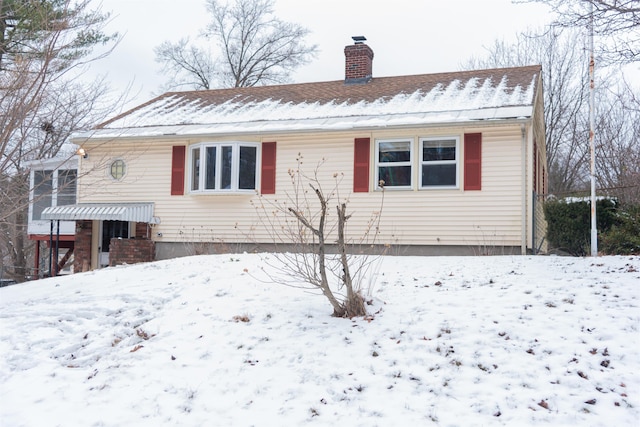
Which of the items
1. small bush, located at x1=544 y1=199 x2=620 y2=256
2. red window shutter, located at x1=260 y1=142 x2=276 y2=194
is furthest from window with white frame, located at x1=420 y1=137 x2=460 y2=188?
red window shutter, located at x1=260 y1=142 x2=276 y2=194

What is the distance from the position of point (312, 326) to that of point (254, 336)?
650 millimetres

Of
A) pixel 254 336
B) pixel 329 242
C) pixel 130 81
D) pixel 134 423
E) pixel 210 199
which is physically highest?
pixel 130 81

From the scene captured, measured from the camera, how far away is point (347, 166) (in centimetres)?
1264

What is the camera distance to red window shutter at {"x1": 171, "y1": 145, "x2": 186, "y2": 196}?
1362 centimetres

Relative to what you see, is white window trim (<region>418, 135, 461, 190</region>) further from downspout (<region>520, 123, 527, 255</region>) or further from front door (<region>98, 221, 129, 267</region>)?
front door (<region>98, 221, 129, 267</region>)

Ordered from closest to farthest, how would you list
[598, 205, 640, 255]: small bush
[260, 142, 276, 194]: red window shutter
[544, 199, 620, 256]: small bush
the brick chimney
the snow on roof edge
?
[598, 205, 640, 255]: small bush
[544, 199, 620, 256]: small bush
the snow on roof edge
[260, 142, 276, 194]: red window shutter
the brick chimney

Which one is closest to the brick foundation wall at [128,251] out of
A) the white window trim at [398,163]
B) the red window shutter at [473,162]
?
the white window trim at [398,163]

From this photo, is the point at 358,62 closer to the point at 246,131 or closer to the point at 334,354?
the point at 246,131

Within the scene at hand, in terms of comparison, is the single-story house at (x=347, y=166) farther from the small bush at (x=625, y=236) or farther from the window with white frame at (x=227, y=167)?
the small bush at (x=625, y=236)

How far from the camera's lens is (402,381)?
16.3ft

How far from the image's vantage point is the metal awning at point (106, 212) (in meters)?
13.0

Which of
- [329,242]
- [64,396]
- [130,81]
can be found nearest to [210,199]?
[329,242]

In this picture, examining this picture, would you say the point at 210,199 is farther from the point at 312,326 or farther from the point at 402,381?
the point at 402,381

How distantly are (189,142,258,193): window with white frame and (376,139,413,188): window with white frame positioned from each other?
2887mm
